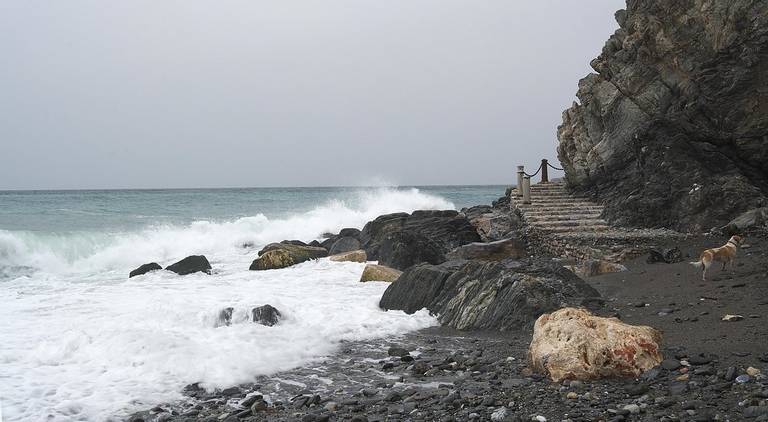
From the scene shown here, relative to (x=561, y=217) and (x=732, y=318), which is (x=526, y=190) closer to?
(x=561, y=217)

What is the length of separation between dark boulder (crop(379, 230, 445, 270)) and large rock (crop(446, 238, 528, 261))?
1.95 ft

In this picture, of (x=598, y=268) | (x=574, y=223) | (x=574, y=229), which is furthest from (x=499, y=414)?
(x=574, y=223)

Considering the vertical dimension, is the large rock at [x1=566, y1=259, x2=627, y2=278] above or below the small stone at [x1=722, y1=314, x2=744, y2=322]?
below

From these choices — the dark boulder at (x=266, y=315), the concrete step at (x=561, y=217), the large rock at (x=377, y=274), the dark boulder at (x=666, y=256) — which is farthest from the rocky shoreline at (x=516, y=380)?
the concrete step at (x=561, y=217)

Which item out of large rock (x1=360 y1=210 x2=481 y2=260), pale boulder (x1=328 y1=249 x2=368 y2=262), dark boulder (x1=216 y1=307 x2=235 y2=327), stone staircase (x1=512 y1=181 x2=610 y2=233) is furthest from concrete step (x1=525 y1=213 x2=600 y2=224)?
dark boulder (x1=216 y1=307 x2=235 y2=327)

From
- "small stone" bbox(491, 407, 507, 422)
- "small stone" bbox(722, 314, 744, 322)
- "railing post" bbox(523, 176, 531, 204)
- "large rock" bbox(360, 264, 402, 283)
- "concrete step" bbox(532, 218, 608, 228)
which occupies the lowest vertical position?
"large rock" bbox(360, 264, 402, 283)

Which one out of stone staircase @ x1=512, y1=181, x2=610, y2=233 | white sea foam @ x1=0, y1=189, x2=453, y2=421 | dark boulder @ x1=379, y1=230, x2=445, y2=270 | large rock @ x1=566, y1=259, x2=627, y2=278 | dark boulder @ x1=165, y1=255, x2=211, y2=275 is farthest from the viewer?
dark boulder @ x1=165, y1=255, x2=211, y2=275

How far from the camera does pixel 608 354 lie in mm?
5035

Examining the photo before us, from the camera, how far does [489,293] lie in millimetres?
8258

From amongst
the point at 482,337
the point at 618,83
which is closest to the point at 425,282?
the point at 482,337

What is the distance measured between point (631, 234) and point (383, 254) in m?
5.74

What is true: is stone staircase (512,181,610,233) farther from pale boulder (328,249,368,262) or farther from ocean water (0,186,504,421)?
ocean water (0,186,504,421)

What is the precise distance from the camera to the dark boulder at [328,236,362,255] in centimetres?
1800

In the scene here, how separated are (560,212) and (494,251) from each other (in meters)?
3.69
